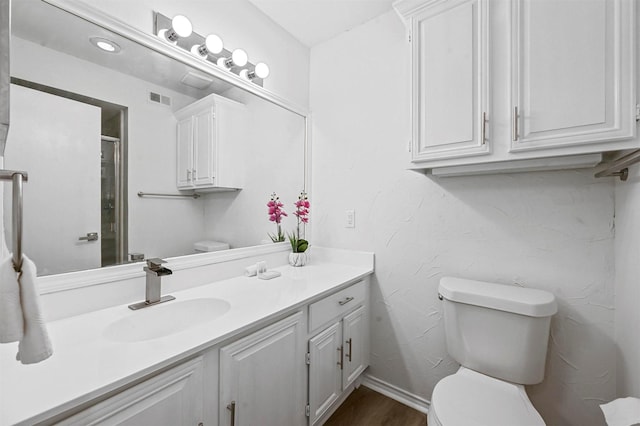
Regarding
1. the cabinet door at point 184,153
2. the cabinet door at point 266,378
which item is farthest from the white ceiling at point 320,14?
the cabinet door at point 266,378

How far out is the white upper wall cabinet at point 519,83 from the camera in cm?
100

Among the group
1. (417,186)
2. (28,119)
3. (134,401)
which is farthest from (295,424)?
(28,119)

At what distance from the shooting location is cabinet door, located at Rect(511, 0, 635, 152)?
98 cm

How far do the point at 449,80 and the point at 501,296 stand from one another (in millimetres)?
1013

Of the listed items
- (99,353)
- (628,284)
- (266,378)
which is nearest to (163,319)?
(99,353)

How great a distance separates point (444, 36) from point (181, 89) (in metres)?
1.29

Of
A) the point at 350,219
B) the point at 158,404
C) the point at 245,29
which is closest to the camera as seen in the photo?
the point at 158,404

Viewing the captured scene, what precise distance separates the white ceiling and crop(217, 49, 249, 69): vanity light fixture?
410 millimetres

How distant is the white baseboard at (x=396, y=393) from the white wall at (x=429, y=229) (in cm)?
3

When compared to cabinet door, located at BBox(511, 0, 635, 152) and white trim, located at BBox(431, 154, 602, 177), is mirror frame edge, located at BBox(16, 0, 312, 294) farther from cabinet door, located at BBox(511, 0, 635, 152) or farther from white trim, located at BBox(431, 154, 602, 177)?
cabinet door, located at BBox(511, 0, 635, 152)

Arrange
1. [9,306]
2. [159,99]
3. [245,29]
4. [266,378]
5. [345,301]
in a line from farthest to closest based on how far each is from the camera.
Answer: [245,29] → [345,301] → [159,99] → [266,378] → [9,306]

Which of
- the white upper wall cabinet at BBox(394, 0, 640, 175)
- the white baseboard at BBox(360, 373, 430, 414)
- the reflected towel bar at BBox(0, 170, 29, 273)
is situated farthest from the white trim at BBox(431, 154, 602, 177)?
the reflected towel bar at BBox(0, 170, 29, 273)

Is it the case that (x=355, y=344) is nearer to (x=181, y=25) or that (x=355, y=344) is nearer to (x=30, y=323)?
(x=30, y=323)

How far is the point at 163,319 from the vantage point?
1.18 meters
